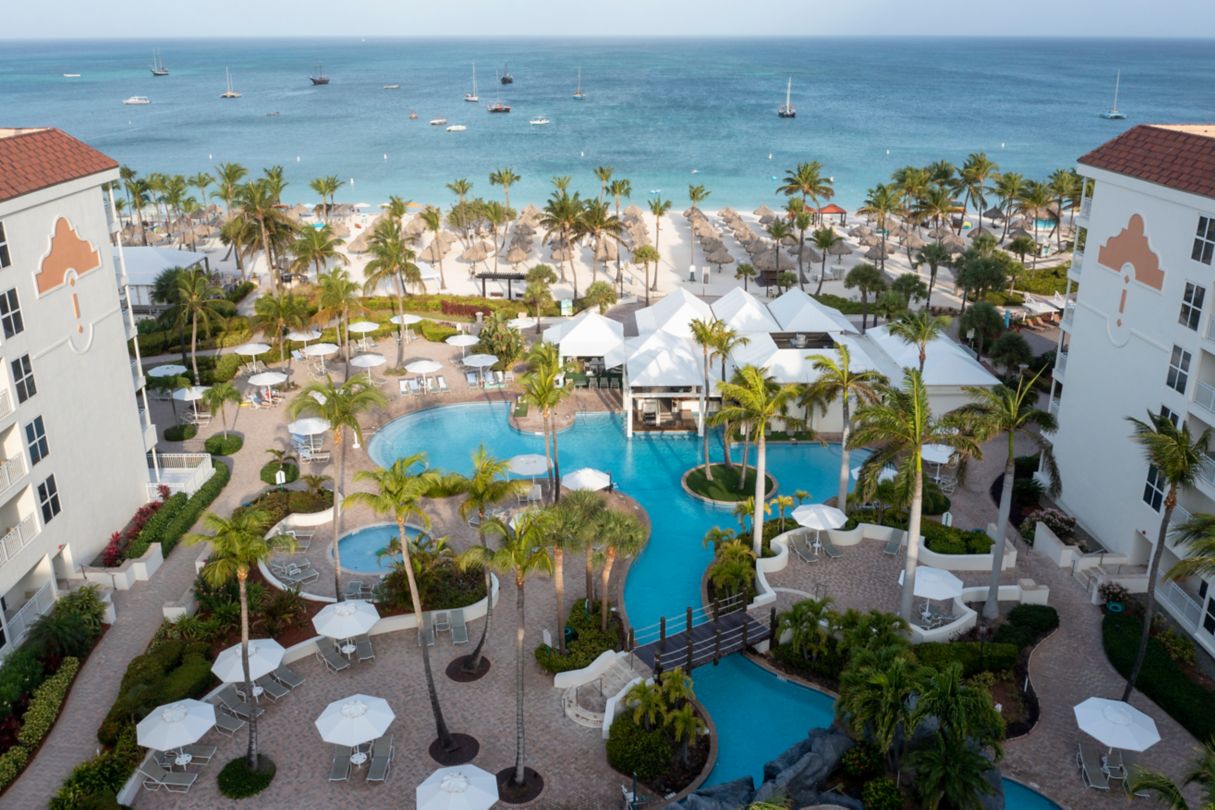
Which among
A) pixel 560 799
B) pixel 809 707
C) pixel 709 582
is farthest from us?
pixel 709 582

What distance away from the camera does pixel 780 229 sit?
198 feet

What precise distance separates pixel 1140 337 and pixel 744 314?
20036 millimetres

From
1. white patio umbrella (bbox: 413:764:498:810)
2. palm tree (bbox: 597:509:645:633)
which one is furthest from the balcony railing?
palm tree (bbox: 597:509:645:633)

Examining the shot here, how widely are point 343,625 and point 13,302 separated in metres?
12.9

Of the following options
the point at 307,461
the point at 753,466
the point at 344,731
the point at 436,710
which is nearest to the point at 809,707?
the point at 436,710

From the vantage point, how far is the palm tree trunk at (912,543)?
2555cm

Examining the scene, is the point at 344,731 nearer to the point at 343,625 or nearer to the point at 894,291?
the point at 343,625

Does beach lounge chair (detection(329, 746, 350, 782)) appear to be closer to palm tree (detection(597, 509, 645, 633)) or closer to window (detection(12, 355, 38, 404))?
palm tree (detection(597, 509, 645, 633))

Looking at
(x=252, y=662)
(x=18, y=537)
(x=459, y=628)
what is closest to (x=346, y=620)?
(x=252, y=662)

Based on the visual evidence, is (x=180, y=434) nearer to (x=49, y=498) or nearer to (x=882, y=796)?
(x=49, y=498)

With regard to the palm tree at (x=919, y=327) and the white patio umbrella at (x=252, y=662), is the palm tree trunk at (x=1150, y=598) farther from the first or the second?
the white patio umbrella at (x=252, y=662)

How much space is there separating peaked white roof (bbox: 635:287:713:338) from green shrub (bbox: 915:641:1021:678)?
866 inches

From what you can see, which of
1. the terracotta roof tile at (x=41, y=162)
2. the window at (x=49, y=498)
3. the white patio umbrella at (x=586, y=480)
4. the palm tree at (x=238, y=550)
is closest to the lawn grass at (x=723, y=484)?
the white patio umbrella at (x=586, y=480)

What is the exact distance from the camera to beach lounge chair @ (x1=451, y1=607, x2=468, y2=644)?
26.8 metres
